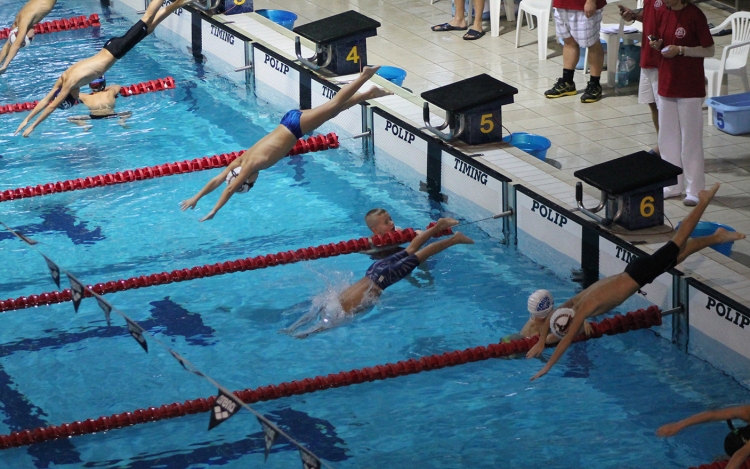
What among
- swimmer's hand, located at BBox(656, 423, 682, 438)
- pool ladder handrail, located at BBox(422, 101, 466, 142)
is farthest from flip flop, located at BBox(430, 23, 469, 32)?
swimmer's hand, located at BBox(656, 423, 682, 438)

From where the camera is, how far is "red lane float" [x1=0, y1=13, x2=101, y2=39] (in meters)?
12.1

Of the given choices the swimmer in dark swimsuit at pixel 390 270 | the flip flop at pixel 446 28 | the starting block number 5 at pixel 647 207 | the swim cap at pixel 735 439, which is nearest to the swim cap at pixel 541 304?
the swimmer in dark swimsuit at pixel 390 270

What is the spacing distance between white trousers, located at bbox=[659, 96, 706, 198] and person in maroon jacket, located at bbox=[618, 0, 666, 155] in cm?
22

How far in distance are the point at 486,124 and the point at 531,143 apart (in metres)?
0.43

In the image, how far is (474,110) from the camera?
756 centimetres

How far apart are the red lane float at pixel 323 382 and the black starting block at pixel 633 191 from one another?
669mm

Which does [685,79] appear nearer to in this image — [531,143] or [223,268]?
[531,143]

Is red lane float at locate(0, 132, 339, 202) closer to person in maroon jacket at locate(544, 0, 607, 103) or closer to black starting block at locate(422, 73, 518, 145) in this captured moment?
Result: black starting block at locate(422, 73, 518, 145)

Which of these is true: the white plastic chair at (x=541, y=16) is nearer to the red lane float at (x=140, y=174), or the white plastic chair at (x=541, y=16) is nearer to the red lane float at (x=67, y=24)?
the red lane float at (x=140, y=174)

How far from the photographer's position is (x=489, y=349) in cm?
559

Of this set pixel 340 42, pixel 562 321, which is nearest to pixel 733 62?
pixel 340 42

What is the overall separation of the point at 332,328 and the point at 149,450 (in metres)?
1.45

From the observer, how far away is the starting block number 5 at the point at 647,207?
20.2 feet

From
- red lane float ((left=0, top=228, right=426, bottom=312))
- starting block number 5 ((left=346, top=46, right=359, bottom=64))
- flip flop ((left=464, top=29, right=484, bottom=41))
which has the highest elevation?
starting block number 5 ((left=346, top=46, right=359, bottom=64))
